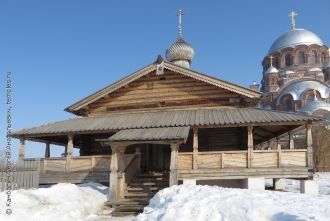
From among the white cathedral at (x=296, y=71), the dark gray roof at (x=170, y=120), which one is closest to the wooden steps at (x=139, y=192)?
the dark gray roof at (x=170, y=120)

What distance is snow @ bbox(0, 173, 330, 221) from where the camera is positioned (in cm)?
728

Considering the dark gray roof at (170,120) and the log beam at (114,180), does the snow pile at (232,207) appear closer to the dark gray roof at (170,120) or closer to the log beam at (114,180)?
the log beam at (114,180)

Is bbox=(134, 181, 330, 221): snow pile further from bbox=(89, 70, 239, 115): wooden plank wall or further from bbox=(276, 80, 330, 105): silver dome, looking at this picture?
bbox=(276, 80, 330, 105): silver dome

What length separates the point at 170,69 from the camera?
63.4ft

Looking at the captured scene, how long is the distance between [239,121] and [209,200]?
289 inches

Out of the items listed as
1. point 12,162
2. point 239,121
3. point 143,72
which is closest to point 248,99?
point 239,121

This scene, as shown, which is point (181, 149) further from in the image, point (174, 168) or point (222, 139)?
point (174, 168)

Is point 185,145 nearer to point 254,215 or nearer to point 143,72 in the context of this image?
point 143,72

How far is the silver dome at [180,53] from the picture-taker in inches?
1133

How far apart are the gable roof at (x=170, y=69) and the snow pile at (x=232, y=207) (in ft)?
28.4

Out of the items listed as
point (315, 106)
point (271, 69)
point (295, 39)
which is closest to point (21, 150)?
point (315, 106)

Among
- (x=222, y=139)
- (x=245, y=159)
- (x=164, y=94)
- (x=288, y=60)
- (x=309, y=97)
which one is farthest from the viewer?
(x=288, y=60)

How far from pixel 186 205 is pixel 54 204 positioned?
5.27 meters

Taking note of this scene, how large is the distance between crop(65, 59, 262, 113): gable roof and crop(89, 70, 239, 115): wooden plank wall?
0.49 metres
